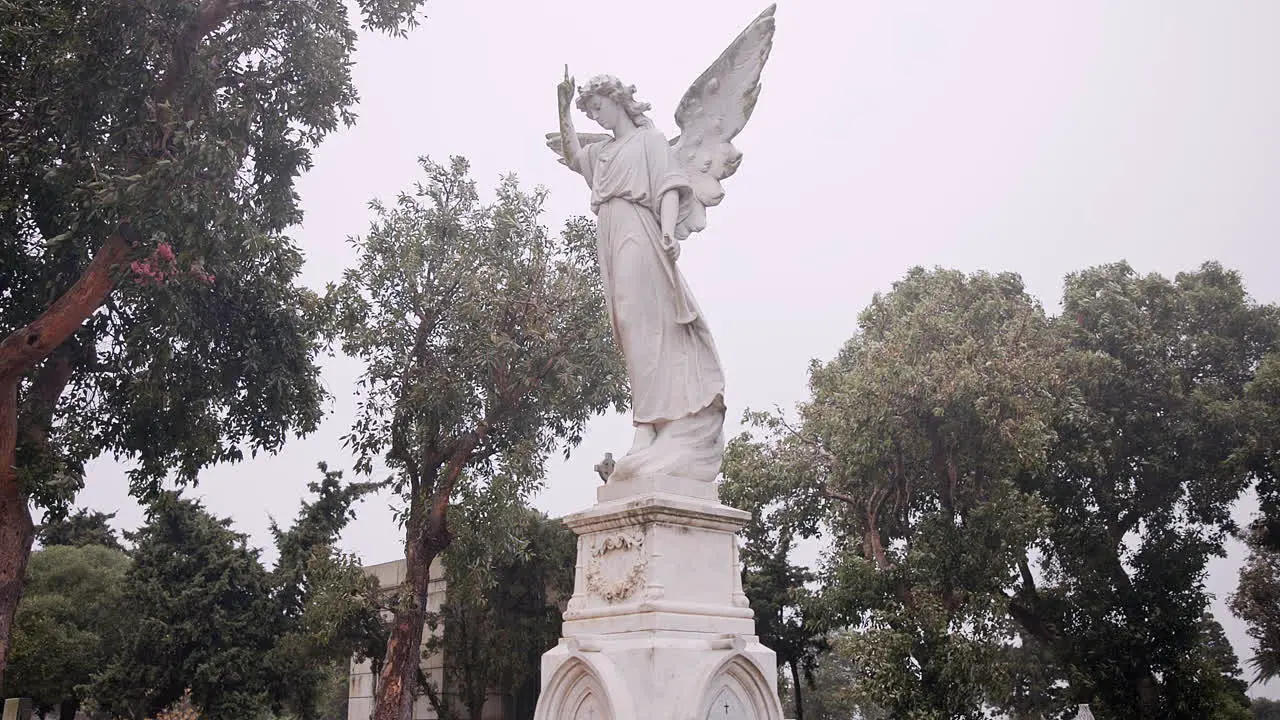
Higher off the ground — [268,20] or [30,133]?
[268,20]

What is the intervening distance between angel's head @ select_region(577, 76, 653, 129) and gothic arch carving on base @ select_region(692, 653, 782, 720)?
318cm

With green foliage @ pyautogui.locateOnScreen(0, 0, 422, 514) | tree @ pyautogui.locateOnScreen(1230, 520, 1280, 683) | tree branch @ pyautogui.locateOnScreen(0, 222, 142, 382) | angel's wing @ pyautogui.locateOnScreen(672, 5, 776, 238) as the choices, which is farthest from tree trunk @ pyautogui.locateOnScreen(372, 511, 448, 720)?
tree @ pyautogui.locateOnScreen(1230, 520, 1280, 683)

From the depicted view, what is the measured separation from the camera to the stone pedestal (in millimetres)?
4812

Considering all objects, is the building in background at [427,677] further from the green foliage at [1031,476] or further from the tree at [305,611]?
the green foliage at [1031,476]

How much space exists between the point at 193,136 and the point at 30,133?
1819 millimetres

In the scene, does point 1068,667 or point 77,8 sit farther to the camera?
point 1068,667

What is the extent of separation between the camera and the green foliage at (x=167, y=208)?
37.7 ft

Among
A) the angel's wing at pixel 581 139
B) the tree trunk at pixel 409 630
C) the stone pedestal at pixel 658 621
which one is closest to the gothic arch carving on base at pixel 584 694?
the stone pedestal at pixel 658 621

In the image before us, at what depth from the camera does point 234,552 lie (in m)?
26.2

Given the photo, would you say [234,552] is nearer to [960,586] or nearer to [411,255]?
[411,255]

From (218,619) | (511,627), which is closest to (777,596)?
(511,627)

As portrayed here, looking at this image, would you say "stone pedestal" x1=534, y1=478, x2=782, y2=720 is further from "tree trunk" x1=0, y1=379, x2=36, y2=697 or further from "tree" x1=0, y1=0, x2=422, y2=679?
A: "tree trunk" x1=0, y1=379, x2=36, y2=697

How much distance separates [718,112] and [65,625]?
27658 millimetres

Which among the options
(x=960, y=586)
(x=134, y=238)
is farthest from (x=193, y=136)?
(x=960, y=586)
